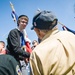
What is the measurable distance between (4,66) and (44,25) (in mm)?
982

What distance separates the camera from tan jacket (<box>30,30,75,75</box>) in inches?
91.3

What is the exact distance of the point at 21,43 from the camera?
16.1ft

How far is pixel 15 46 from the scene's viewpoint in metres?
4.60

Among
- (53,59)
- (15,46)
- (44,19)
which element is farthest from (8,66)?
(15,46)

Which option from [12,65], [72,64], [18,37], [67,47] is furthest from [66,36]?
[18,37]

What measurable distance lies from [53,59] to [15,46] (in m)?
2.33

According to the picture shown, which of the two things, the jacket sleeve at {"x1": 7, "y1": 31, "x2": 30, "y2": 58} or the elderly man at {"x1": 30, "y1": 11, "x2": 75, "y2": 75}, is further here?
the jacket sleeve at {"x1": 7, "y1": 31, "x2": 30, "y2": 58}

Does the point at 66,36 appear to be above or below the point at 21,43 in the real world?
above

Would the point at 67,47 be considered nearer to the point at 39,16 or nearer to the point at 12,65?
the point at 39,16

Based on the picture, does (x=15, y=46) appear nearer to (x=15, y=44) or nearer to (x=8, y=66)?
(x=15, y=44)

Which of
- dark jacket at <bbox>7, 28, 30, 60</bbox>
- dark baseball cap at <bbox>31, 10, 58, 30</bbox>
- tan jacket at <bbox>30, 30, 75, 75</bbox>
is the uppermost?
dark baseball cap at <bbox>31, 10, 58, 30</bbox>

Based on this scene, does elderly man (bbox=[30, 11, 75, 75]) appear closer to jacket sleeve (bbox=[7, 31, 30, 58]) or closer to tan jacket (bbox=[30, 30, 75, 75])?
tan jacket (bbox=[30, 30, 75, 75])

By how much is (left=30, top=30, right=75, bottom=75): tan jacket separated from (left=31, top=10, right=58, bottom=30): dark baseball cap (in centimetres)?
24

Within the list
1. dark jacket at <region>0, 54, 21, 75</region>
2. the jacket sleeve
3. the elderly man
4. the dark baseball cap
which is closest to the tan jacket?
the elderly man
